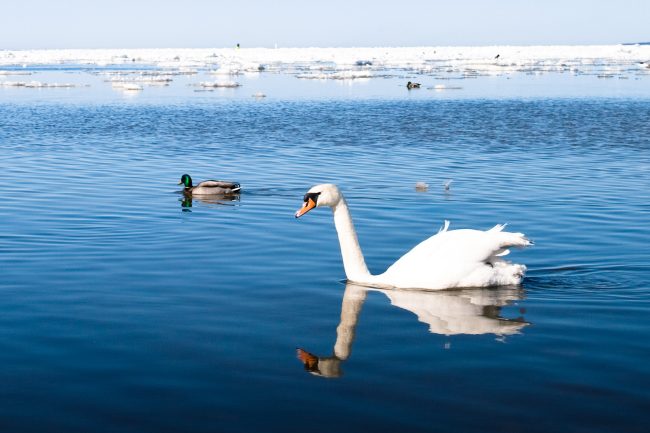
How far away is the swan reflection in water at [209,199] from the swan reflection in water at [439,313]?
21.4ft

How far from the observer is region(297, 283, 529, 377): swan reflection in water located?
7633 millimetres

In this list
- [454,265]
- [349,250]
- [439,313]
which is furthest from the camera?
[349,250]

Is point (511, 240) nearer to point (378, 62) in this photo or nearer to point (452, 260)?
point (452, 260)

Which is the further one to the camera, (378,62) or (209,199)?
(378,62)

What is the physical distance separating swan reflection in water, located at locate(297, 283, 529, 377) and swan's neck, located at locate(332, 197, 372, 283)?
4.6 inches

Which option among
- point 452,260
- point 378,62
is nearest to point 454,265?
point 452,260

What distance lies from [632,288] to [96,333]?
520cm

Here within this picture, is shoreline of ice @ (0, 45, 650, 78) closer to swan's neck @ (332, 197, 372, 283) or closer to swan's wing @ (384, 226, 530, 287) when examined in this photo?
swan's neck @ (332, 197, 372, 283)

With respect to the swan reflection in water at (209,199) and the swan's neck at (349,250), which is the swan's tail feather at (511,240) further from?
the swan reflection in water at (209,199)

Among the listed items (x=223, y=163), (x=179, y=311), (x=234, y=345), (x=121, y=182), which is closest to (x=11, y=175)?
(x=121, y=182)

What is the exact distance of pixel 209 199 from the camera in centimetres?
1653

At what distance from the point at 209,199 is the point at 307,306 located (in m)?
7.54

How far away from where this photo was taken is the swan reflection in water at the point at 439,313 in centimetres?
763

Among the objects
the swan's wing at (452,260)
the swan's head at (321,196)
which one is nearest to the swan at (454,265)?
the swan's wing at (452,260)
